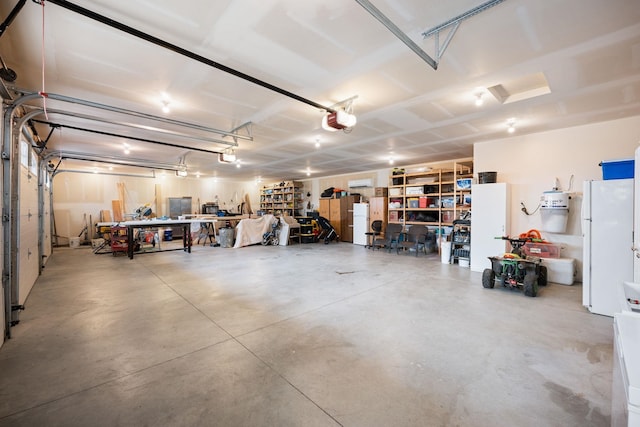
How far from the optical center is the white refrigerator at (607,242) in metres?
3.09

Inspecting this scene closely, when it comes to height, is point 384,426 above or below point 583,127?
below

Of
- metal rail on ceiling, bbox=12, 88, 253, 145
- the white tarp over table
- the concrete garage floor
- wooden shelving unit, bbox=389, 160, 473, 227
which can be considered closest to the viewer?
the concrete garage floor

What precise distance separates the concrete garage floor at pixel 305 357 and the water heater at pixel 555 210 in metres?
1.05

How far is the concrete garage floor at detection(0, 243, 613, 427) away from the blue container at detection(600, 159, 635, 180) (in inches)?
69.3

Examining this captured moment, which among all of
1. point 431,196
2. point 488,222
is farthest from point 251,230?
point 488,222

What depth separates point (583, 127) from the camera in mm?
4586

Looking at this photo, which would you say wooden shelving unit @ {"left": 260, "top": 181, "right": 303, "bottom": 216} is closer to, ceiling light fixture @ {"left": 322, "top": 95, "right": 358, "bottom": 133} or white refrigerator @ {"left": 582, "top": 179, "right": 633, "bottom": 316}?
ceiling light fixture @ {"left": 322, "top": 95, "right": 358, "bottom": 133}

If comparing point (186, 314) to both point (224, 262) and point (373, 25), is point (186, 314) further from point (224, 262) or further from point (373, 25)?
point (373, 25)

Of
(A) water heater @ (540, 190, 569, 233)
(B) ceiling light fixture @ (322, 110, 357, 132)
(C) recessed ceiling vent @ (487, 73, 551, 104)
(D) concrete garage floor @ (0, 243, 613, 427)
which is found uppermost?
(C) recessed ceiling vent @ (487, 73, 551, 104)

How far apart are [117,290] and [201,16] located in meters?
4.13

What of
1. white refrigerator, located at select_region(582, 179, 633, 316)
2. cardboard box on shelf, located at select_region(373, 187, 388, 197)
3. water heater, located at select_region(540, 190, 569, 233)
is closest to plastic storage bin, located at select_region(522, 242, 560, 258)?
water heater, located at select_region(540, 190, 569, 233)

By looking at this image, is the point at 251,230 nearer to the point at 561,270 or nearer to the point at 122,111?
the point at 122,111

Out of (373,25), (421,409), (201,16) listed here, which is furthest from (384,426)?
(201,16)

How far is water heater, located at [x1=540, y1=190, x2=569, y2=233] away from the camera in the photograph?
4438 mm
